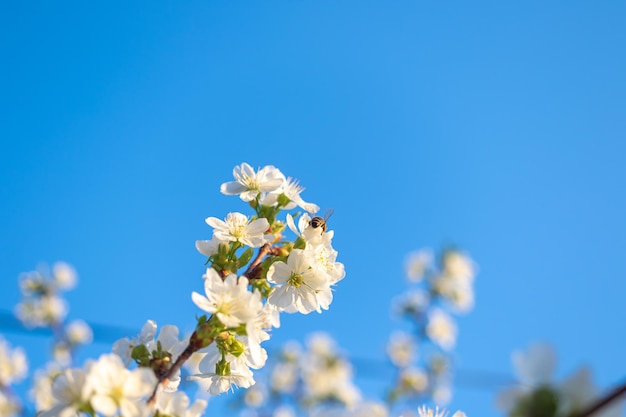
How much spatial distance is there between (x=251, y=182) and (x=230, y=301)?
2.00 feet

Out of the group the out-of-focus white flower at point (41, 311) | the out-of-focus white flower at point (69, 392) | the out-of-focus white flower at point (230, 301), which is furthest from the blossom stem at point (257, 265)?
the out-of-focus white flower at point (41, 311)

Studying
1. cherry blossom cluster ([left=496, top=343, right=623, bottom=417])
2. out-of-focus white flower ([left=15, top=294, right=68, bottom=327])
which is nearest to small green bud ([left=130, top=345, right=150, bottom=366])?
cherry blossom cluster ([left=496, top=343, right=623, bottom=417])

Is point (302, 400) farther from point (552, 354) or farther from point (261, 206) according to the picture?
point (552, 354)

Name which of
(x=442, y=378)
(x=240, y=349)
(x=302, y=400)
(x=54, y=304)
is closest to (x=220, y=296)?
(x=240, y=349)

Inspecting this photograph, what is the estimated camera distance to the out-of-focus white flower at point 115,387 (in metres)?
1.26

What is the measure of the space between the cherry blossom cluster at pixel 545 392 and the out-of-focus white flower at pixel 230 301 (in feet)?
2.60

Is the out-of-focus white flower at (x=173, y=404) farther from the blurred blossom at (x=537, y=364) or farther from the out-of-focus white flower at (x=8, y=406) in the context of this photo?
the out-of-focus white flower at (x=8, y=406)

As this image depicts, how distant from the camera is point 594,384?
82 cm

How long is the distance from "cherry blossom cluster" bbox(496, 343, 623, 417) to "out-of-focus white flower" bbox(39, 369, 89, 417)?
99 centimetres

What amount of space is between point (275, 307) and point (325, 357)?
855cm

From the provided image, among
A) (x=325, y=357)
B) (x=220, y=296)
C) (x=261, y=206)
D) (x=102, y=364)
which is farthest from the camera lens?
(x=325, y=357)

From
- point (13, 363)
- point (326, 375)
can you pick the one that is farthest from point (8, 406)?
point (326, 375)

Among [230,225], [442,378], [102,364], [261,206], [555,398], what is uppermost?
[442,378]

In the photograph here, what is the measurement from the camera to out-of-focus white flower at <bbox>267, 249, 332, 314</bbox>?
1753 millimetres
